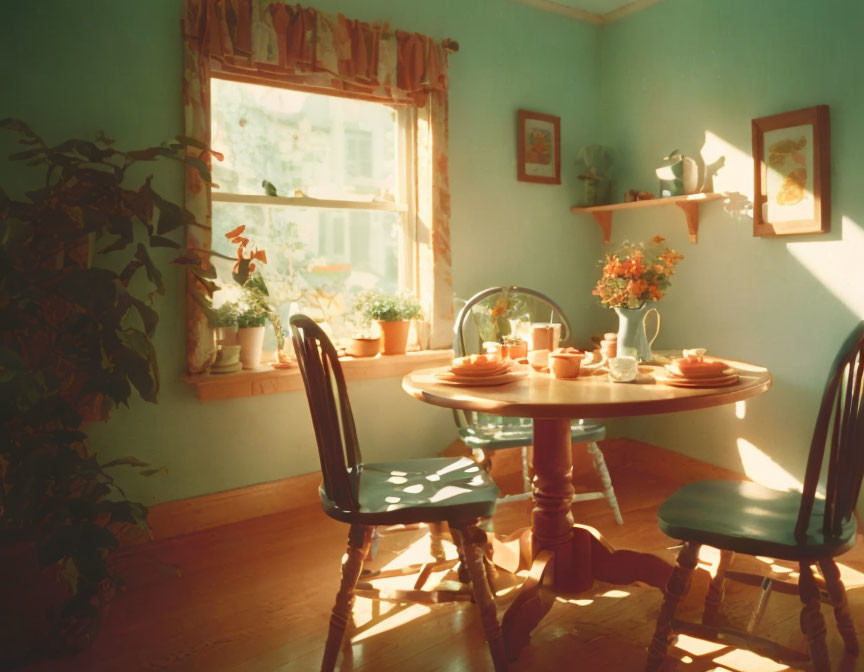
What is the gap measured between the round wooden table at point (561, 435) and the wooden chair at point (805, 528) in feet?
0.84

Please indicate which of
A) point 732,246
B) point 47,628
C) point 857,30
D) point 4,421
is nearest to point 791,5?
point 857,30

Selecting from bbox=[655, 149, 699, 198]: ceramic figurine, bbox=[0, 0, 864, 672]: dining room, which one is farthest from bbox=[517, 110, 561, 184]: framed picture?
bbox=[655, 149, 699, 198]: ceramic figurine

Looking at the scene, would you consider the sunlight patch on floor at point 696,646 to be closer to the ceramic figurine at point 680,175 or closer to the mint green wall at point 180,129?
the mint green wall at point 180,129

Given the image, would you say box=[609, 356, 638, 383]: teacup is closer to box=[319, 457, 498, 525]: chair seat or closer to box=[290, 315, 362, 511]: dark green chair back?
box=[319, 457, 498, 525]: chair seat

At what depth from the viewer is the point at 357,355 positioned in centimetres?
293

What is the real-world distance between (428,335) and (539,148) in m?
1.17

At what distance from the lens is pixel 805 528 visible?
143 cm

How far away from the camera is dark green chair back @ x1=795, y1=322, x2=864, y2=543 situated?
1.39 meters

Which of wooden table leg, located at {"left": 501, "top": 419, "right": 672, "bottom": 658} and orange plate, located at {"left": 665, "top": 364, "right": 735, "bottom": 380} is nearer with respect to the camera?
orange plate, located at {"left": 665, "top": 364, "right": 735, "bottom": 380}

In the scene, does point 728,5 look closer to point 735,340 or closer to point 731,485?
point 735,340

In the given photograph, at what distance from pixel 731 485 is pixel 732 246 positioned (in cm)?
152

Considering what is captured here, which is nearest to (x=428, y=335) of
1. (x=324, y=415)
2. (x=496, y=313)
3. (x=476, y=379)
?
(x=496, y=313)

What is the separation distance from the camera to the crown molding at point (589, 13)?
3416 mm

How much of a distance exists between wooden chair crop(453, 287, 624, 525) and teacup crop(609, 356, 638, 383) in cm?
54
